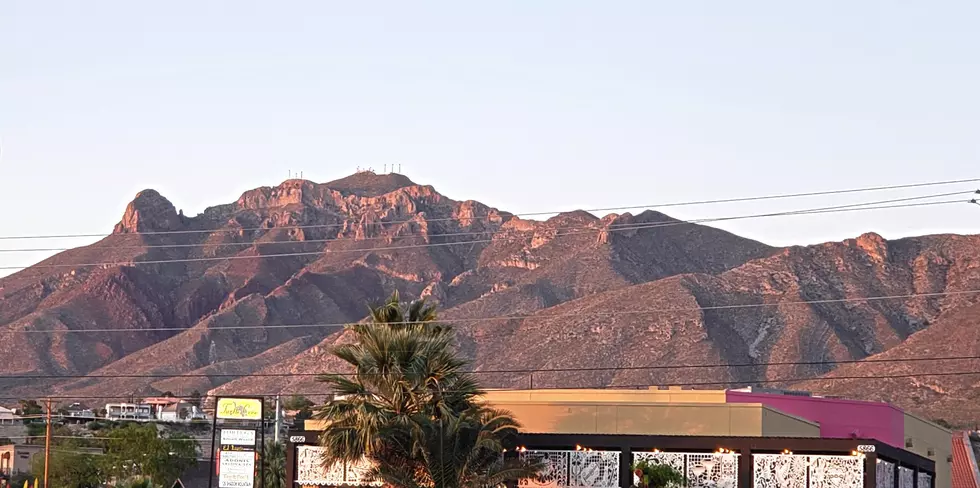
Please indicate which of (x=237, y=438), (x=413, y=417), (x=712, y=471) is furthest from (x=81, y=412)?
(x=712, y=471)

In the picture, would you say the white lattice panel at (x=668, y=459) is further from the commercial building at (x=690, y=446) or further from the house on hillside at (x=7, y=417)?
the house on hillside at (x=7, y=417)

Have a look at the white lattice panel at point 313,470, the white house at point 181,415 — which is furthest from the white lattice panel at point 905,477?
the white house at point 181,415

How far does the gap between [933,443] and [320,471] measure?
37.5 m

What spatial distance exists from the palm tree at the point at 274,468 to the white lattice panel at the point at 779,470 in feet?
105

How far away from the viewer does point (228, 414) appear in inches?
2290

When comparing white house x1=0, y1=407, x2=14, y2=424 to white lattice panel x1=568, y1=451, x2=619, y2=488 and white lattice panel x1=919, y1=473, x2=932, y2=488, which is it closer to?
white lattice panel x1=919, y1=473, x2=932, y2=488

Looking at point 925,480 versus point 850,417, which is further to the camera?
point 850,417

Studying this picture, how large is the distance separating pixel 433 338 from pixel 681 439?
28.3 feet

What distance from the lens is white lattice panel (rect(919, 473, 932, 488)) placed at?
62013 millimetres

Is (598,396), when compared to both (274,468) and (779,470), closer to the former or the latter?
(779,470)

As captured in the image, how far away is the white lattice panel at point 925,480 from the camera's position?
203ft

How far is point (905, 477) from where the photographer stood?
2255 inches

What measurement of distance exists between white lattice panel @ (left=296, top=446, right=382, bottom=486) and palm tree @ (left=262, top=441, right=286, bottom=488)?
2267cm

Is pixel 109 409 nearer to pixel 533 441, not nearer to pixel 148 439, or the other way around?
pixel 148 439
